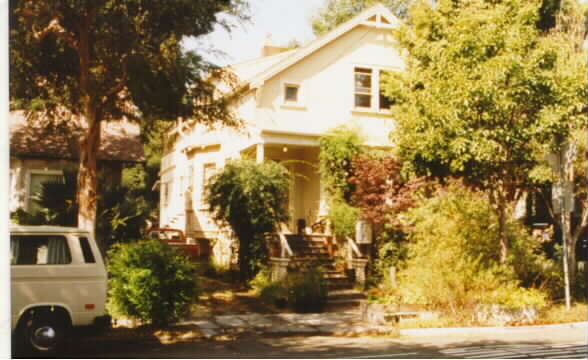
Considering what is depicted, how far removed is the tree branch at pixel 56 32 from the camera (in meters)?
12.3

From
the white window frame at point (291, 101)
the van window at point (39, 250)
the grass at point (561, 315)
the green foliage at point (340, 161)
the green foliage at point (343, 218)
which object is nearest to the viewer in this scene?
the van window at point (39, 250)

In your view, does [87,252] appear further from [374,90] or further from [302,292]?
[374,90]

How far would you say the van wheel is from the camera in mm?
8742

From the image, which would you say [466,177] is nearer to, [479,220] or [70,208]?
[479,220]

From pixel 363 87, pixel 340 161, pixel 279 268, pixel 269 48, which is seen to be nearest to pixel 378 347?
pixel 279 268

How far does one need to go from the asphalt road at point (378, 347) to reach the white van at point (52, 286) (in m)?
0.54

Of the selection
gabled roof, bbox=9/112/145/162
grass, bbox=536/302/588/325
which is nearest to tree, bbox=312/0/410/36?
gabled roof, bbox=9/112/145/162

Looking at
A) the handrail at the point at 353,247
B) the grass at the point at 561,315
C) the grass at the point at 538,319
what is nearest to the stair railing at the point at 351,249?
the handrail at the point at 353,247

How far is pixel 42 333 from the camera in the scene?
882 cm

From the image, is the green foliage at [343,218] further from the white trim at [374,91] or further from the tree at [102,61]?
the tree at [102,61]

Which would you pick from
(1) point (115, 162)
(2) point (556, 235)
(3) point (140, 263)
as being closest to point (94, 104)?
(3) point (140, 263)

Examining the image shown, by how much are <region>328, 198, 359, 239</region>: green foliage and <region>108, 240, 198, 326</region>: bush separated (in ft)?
25.0

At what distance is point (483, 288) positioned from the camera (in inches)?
506

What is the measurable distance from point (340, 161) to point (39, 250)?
1128 centimetres
